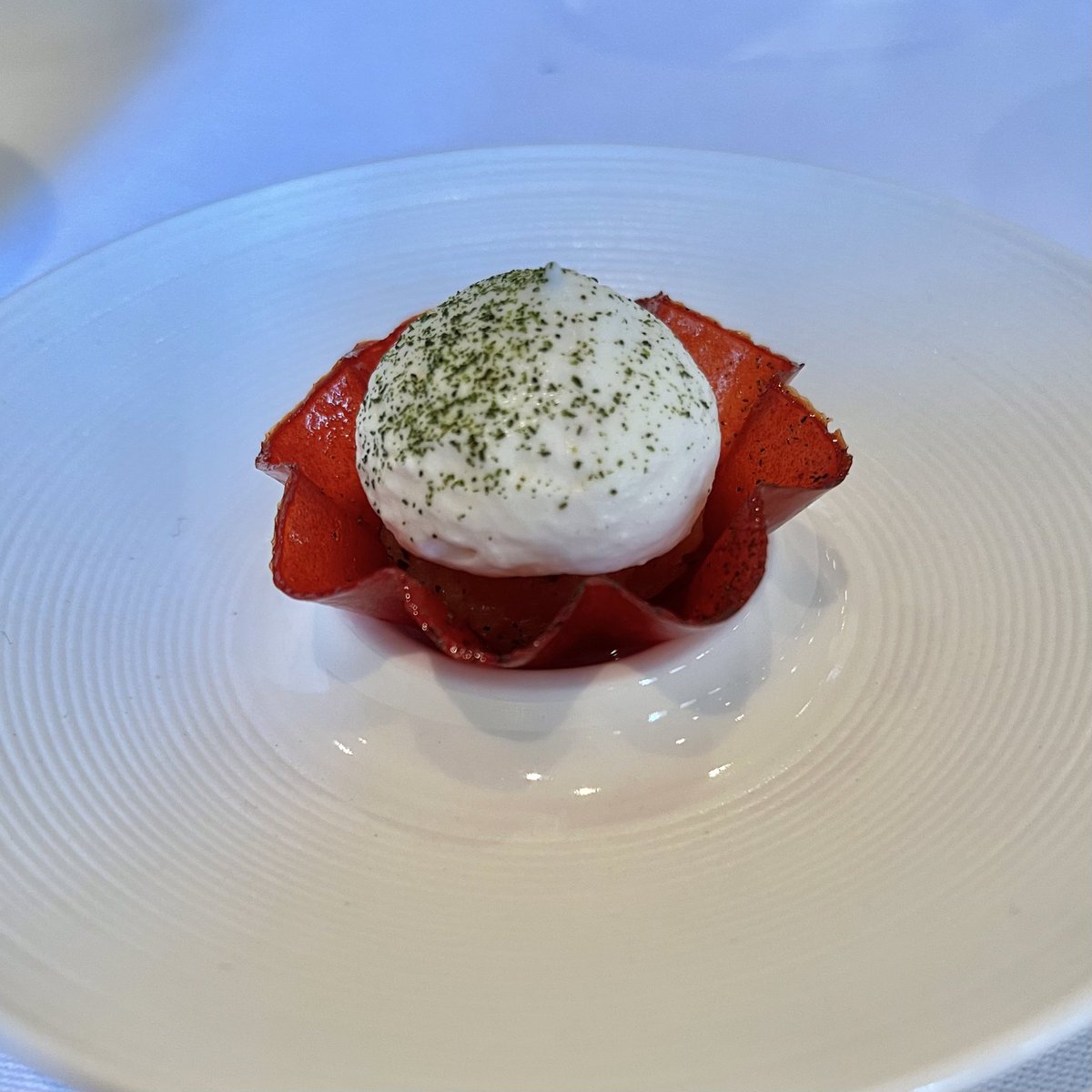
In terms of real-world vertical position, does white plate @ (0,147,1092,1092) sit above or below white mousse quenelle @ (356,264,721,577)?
below

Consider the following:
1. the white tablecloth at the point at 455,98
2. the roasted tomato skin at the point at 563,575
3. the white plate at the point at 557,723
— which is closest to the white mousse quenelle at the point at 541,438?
the roasted tomato skin at the point at 563,575

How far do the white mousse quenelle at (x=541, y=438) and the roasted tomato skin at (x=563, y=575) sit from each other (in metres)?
0.06

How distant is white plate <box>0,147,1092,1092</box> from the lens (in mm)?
913

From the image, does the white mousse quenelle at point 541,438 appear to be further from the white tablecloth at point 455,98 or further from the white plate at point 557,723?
the white tablecloth at point 455,98

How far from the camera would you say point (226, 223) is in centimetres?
195

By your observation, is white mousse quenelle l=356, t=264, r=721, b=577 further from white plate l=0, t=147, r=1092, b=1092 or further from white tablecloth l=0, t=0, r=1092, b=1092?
white tablecloth l=0, t=0, r=1092, b=1092

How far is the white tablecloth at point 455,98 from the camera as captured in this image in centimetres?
239

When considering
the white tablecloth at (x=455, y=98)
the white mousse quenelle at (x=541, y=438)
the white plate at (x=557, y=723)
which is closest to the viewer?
the white plate at (x=557, y=723)

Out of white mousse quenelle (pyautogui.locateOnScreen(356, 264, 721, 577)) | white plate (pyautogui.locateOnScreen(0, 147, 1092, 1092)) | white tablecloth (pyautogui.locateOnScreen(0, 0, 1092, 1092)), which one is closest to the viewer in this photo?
white plate (pyautogui.locateOnScreen(0, 147, 1092, 1092))

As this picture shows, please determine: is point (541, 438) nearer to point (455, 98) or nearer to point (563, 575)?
point (563, 575)

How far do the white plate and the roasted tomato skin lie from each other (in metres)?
0.06

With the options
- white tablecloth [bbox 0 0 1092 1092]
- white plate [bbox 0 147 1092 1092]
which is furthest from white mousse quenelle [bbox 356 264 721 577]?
white tablecloth [bbox 0 0 1092 1092]

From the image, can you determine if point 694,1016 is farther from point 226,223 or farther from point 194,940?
point 226,223

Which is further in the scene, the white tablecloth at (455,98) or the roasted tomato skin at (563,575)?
the white tablecloth at (455,98)
